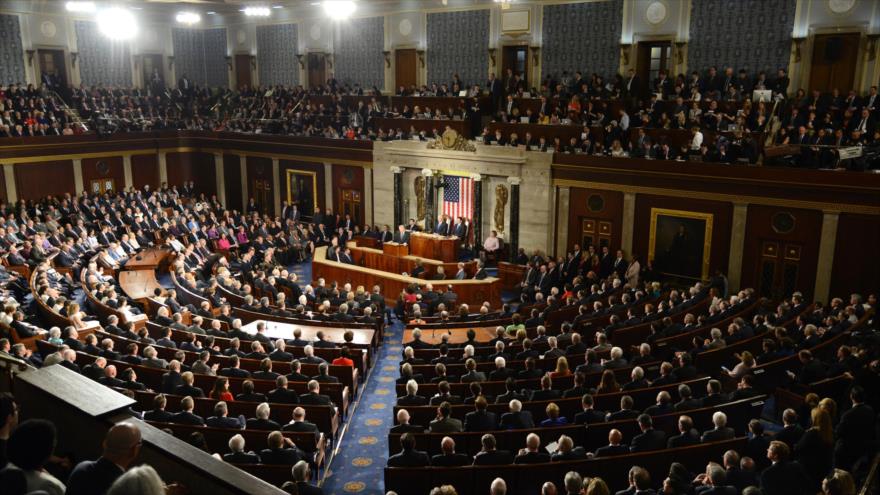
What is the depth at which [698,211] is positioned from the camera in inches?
722

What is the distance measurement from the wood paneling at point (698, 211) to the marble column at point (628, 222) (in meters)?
0.09

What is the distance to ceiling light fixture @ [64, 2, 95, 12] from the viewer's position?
26781 mm

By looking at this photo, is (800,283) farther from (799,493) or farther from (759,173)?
(799,493)

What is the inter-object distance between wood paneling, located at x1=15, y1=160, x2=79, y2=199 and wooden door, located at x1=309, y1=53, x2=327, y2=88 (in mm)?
10491

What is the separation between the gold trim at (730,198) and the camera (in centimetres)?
1596

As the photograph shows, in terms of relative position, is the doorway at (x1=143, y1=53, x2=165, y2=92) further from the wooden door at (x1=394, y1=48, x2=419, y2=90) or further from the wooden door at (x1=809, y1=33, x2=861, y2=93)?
the wooden door at (x1=809, y1=33, x2=861, y2=93)

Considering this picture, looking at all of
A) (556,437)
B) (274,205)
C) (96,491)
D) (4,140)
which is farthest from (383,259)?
(96,491)

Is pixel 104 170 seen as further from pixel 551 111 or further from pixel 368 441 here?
pixel 368 441

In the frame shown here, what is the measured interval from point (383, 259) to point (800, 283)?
1143 centimetres

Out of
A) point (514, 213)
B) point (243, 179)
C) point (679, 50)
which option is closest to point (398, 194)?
point (514, 213)

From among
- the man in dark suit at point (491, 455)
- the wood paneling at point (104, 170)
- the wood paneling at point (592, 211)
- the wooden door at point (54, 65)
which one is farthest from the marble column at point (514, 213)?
the wooden door at point (54, 65)

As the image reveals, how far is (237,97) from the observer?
31.8 metres

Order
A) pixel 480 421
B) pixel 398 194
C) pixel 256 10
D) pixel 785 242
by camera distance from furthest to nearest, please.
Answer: pixel 256 10
pixel 398 194
pixel 785 242
pixel 480 421

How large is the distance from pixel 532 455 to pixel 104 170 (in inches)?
1007
